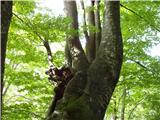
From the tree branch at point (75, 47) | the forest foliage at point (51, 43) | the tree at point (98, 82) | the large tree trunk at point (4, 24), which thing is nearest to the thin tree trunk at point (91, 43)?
the tree branch at point (75, 47)

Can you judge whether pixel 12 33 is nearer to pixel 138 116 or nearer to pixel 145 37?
pixel 145 37

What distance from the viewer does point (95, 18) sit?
7.33 m

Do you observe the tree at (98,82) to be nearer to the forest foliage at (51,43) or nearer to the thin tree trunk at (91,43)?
the thin tree trunk at (91,43)

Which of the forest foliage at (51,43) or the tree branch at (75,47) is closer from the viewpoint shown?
the tree branch at (75,47)

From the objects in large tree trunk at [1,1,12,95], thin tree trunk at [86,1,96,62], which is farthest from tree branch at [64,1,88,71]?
large tree trunk at [1,1,12,95]

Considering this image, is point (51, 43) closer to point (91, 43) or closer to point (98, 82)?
point (91, 43)

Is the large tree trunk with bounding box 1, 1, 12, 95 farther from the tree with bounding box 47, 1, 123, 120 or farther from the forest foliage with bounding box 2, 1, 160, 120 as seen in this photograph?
the forest foliage with bounding box 2, 1, 160, 120

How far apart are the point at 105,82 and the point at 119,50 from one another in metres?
0.67

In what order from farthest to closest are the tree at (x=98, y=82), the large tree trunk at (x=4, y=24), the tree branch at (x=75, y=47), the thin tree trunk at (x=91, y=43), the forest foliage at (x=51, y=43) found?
1. the forest foliage at (x=51, y=43)
2. the thin tree trunk at (x=91, y=43)
3. the tree branch at (x=75, y=47)
4. the tree at (x=98, y=82)
5. the large tree trunk at (x=4, y=24)

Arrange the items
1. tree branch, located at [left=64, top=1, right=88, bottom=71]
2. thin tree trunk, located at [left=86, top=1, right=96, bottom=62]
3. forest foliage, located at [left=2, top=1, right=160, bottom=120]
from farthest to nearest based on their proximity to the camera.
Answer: forest foliage, located at [left=2, top=1, right=160, bottom=120] < thin tree trunk, located at [left=86, top=1, right=96, bottom=62] < tree branch, located at [left=64, top=1, right=88, bottom=71]

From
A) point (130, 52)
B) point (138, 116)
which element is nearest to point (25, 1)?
point (130, 52)

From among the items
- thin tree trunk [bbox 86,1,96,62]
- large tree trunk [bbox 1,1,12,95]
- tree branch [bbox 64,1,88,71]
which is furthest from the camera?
thin tree trunk [bbox 86,1,96,62]

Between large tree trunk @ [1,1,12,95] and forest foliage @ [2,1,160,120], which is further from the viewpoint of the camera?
forest foliage @ [2,1,160,120]

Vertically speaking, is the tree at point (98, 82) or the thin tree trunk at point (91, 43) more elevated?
the thin tree trunk at point (91, 43)
